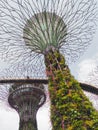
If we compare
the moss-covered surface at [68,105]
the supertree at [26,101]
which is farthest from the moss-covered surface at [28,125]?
the moss-covered surface at [68,105]

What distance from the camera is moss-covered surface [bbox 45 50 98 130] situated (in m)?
6.81

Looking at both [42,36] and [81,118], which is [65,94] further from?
[42,36]

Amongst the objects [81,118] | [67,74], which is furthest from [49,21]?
[81,118]

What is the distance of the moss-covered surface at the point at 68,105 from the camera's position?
6806mm

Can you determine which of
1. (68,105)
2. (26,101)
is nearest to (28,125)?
(26,101)

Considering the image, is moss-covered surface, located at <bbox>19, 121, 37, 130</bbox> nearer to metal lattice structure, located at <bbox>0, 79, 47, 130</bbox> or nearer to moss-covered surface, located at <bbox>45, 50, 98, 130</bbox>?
metal lattice structure, located at <bbox>0, 79, 47, 130</bbox>

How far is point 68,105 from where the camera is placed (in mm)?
7355

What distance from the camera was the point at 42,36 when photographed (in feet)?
35.2

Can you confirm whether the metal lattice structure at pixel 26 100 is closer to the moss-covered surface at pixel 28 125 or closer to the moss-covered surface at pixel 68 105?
the moss-covered surface at pixel 28 125

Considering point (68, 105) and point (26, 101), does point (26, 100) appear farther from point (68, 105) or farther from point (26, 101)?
point (68, 105)

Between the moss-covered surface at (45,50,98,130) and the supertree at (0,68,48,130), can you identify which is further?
the supertree at (0,68,48,130)

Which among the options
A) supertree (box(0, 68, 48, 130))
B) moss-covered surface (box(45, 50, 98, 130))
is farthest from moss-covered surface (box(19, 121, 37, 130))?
moss-covered surface (box(45, 50, 98, 130))

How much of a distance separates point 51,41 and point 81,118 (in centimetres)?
447

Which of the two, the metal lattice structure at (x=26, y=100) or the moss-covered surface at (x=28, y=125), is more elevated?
the metal lattice structure at (x=26, y=100)
